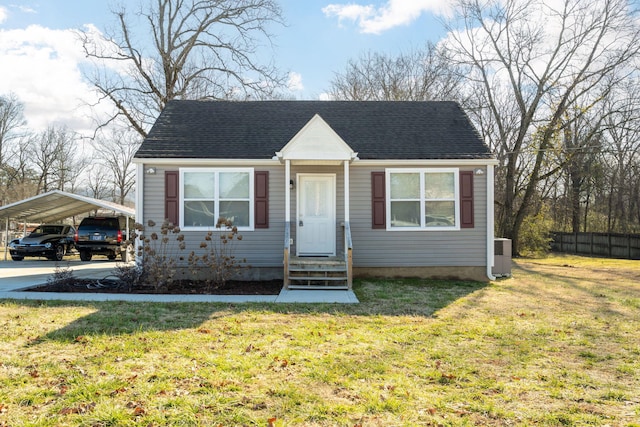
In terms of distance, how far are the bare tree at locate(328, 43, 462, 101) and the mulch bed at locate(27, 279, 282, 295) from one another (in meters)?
19.1

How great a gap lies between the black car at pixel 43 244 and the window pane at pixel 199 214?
9.69 m

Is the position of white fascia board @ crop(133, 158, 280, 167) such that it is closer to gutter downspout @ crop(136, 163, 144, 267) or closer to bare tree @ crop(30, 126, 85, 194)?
gutter downspout @ crop(136, 163, 144, 267)

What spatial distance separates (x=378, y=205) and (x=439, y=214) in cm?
156

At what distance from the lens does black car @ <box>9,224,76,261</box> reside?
16516 millimetres

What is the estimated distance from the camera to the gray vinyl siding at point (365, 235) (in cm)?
1048

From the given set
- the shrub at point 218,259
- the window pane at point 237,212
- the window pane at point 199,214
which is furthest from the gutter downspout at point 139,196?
the window pane at point 237,212

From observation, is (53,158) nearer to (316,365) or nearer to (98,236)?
(98,236)

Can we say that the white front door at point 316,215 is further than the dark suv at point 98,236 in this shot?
No

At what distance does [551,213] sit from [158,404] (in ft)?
101

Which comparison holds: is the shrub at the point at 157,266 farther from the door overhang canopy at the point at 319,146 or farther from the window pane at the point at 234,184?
the door overhang canopy at the point at 319,146

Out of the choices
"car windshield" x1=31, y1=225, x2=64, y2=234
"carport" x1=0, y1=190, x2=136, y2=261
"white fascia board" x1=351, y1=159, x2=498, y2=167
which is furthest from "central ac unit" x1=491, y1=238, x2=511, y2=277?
"car windshield" x1=31, y1=225, x2=64, y2=234

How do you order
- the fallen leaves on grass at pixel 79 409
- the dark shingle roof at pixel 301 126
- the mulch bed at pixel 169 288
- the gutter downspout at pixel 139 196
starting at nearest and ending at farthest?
1. the fallen leaves on grass at pixel 79 409
2. the mulch bed at pixel 169 288
3. the gutter downspout at pixel 139 196
4. the dark shingle roof at pixel 301 126

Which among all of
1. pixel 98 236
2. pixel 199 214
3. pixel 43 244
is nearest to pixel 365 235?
pixel 199 214

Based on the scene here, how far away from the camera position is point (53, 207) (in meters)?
16.7
